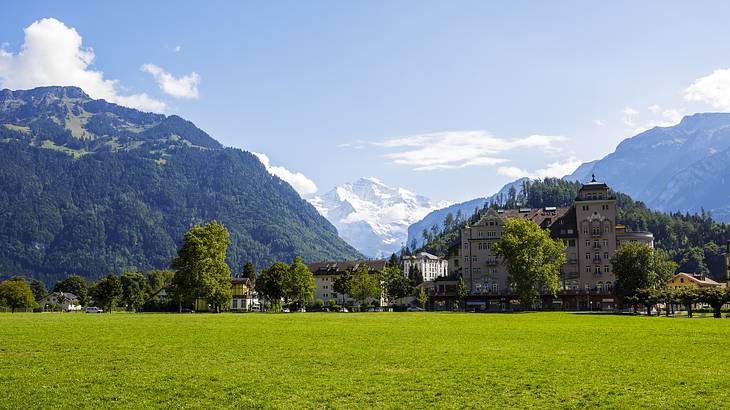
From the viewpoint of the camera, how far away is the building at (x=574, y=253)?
14462 centimetres

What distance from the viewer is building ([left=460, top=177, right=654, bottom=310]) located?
474 feet

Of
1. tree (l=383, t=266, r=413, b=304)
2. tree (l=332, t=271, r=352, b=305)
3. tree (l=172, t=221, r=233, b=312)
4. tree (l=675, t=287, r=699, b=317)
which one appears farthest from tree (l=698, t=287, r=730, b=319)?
tree (l=383, t=266, r=413, b=304)

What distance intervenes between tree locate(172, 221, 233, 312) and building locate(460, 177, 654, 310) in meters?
57.4

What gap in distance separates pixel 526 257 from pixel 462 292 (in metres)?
28.7

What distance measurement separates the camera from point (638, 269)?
365ft

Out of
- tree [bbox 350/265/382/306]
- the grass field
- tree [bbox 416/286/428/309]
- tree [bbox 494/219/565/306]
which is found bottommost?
the grass field

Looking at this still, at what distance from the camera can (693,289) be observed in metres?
94.8

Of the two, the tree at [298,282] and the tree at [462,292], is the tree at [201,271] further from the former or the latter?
the tree at [462,292]

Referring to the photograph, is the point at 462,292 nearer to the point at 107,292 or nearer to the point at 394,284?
the point at 394,284

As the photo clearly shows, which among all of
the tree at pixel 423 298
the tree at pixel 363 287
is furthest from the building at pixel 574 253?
the tree at pixel 363 287

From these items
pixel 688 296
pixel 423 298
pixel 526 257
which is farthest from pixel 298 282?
pixel 688 296

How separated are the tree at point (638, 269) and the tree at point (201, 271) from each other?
6389 cm

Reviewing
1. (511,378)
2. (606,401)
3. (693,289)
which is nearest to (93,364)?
(511,378)

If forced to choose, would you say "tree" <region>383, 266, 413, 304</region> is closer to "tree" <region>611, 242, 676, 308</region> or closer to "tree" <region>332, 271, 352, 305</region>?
"tree" <region>332, 271, 352, 305</region>
